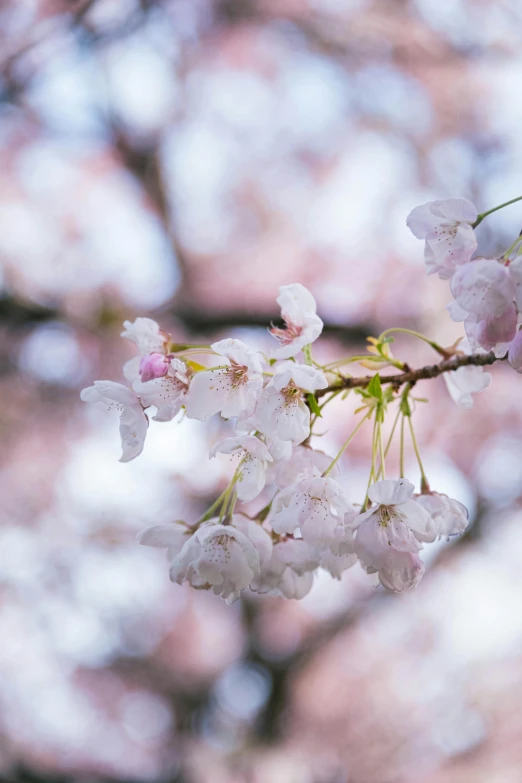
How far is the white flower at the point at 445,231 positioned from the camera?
2.26 feet

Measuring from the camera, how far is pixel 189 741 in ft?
19.8

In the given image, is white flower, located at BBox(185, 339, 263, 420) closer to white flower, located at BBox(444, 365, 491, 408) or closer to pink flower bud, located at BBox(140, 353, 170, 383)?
pink flower bud, located at BBox(140, 353, 170, 383)

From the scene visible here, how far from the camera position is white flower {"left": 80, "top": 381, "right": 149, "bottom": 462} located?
0.75 meters

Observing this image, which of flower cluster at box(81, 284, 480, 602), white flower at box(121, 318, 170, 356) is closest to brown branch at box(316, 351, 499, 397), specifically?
flower cluster at box(81, 284, 480, 602)

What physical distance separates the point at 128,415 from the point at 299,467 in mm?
212

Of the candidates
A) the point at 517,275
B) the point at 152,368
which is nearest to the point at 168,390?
the point at 152,368

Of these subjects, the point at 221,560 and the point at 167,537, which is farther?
the point at 167,537

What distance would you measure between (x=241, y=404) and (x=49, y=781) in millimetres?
5309

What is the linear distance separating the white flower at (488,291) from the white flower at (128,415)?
0.38 m

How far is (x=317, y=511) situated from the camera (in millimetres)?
705

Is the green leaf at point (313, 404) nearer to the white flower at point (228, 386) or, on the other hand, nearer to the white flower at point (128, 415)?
the white flower at point (228, 386)

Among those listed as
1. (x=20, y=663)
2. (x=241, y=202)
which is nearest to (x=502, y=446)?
Result: (x=241, y=202)

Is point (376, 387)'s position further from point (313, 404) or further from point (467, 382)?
point (467, 382)

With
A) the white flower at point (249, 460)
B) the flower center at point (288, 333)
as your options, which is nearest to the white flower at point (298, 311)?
the flower center at point (288, 333)
